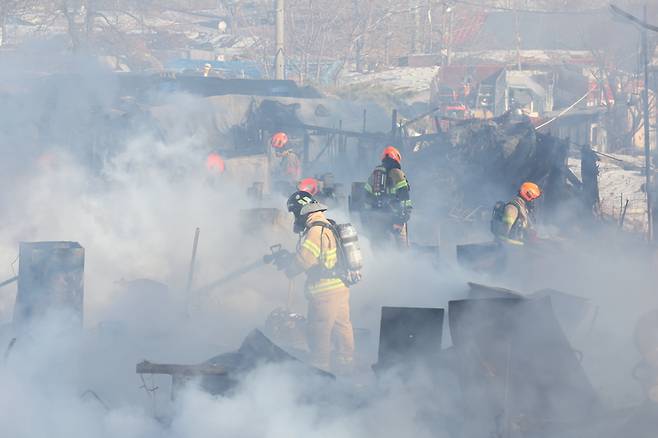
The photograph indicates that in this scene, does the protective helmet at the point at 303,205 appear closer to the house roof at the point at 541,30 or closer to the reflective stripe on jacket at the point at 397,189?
the reflective stripe on jacket at the point at 397,189

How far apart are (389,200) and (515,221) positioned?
1.56 m

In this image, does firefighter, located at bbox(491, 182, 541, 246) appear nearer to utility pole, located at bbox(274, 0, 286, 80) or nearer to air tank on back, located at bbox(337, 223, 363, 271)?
air tank on back, located at bbox(337, 223, 363, 271)

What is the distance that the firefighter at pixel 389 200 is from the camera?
1080 cm

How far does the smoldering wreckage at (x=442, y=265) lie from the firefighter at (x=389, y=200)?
305 millimetres

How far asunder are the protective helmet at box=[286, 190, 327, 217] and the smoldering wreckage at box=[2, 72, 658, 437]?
698mm

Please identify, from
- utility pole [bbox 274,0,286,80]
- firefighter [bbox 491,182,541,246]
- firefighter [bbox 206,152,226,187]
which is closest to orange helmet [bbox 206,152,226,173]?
firefighter [bbox 206,152,226,187]

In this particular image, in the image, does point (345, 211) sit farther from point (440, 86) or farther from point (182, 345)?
point (440, 86)

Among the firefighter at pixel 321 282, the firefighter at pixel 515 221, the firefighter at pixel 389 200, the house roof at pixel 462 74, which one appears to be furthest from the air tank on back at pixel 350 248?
the house roof at pixel 462 74

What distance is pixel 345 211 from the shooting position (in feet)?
42.3

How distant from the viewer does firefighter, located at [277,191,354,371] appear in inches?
289

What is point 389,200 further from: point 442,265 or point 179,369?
point 179,369

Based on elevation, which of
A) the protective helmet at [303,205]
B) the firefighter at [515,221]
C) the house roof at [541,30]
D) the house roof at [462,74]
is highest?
the house roof at [541,30]

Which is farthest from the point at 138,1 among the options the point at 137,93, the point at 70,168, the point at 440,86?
the point at 70,168

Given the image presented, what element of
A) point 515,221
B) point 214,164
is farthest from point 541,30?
point 515,221
